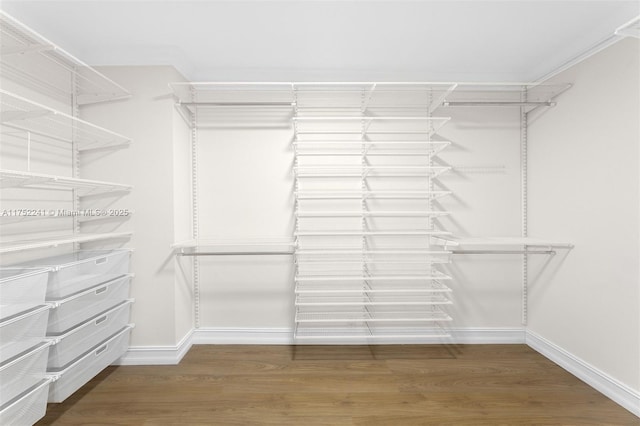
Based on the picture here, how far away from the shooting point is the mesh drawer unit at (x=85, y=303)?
149 cm

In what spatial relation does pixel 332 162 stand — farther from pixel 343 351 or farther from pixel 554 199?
pixel 554 199

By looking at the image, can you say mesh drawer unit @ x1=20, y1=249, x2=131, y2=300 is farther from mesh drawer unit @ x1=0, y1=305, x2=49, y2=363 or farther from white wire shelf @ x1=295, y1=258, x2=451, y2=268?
white wire shelf @ x1=295, y1=258, x2=451, y2=268

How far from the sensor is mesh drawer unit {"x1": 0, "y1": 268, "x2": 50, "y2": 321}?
48.6 inches

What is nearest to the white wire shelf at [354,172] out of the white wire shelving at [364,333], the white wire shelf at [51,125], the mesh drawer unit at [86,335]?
the white wire shelving at [364,333]

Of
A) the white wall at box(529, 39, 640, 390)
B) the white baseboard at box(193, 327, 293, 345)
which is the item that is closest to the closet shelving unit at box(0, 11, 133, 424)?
the white baseboard at box(193, 327, 293, 345)

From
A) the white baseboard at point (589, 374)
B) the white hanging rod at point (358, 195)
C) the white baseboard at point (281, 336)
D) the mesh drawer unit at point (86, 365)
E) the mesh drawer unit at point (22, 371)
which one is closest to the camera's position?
the mesh drawer unit at point (22, 371)

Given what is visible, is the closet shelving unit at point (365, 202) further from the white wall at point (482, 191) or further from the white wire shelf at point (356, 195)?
the white wall at point (482, 191)

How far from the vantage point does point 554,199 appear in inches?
84.8

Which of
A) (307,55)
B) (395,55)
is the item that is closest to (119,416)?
(307,55)

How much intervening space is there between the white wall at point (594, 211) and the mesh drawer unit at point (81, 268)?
9.97ft

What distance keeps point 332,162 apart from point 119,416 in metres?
2.07

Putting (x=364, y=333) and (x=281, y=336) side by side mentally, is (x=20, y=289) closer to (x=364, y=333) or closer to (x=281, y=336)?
(x=281, y=336)

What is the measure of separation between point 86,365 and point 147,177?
3.95 ft

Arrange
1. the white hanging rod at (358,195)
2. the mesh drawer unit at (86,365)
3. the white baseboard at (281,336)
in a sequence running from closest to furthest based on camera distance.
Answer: the mesh drawer unit at (86,365) < the white hanging rod at (358,195) < the white baseboard at (281,336)
